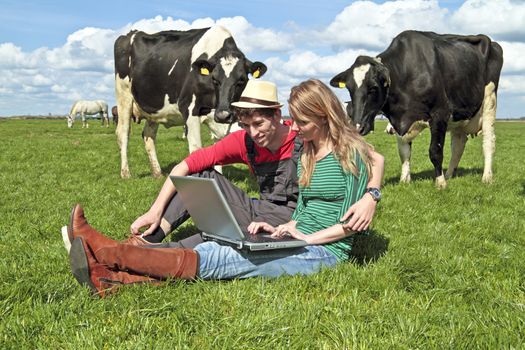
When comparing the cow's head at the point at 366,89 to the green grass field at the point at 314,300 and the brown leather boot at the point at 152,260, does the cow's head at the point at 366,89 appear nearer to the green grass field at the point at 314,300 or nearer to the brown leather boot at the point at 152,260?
the green grass field at the point at 314,300

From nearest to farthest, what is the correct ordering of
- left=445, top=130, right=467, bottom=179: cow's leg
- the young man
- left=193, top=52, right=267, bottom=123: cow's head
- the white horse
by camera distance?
1. the young man
2. left=193, top=52, right=267, bottom=123: cow's head
3. left=445, top=130, right=467, bottom=179: cow's leg
4. the white horse

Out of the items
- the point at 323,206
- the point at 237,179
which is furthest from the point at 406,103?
the point at 323,206

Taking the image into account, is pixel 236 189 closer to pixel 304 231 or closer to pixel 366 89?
pixel 304 231

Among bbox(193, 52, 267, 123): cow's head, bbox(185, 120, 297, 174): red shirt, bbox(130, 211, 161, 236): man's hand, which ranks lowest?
bbox(130, 211, 161, 236): man's hand

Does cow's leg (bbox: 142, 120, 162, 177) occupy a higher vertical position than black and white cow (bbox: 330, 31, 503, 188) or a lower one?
lower

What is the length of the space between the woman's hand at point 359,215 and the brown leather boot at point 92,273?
63.1 inches

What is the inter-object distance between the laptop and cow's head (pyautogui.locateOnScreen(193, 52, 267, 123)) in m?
4.62

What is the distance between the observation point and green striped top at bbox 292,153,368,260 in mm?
3928

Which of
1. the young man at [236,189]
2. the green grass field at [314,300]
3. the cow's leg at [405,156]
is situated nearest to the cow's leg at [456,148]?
the cow's leg at [405,156]

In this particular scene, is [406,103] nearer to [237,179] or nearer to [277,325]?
[237,179]

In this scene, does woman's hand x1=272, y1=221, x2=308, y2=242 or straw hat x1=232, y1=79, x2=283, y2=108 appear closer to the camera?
woman's hand x1=272, y1=221, x2=308, y2=242

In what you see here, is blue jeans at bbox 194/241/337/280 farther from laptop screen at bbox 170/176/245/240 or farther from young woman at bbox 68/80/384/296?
laptop screen at bbox 170/176/245/240

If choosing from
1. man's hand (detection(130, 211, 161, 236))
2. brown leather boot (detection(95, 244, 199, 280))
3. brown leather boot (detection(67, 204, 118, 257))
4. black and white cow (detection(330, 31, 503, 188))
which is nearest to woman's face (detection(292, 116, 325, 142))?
brown leather boot (detection(95, 244, 199, 280))

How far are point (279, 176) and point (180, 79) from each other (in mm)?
5974
